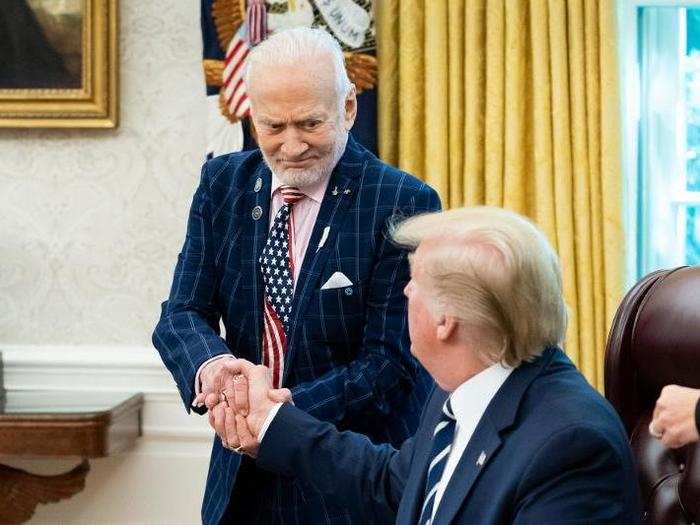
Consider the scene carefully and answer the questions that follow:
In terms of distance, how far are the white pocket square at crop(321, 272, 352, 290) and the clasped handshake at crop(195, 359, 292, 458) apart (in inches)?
9.5

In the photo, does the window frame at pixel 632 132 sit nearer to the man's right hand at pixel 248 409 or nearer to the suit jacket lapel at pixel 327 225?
the suit jacket lapel at pixel 327 225

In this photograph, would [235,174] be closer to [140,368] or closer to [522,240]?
[522,240]

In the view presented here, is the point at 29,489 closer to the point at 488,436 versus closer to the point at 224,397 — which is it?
the point at 224,397

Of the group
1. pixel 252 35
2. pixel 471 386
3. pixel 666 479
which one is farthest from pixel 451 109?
pixel 471 386

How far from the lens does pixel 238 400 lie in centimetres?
233

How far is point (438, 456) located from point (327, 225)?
770 mm

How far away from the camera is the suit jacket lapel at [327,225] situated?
2.49 metres

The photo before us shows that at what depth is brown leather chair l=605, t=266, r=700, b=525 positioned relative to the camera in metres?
2.30

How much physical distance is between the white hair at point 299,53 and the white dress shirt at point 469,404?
34.2 inches

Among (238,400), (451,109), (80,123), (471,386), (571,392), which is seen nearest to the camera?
(571,392)

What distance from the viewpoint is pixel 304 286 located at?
250cm

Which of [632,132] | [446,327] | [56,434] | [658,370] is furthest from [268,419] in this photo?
[632,132]

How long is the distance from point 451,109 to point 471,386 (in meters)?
2.34

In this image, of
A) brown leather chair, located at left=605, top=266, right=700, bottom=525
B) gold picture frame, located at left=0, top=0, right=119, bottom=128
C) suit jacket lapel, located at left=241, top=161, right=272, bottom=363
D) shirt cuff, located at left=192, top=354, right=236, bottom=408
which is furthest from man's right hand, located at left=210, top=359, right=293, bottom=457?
gold picture frame, located at left=0, top=0, right=119, bottom=128
